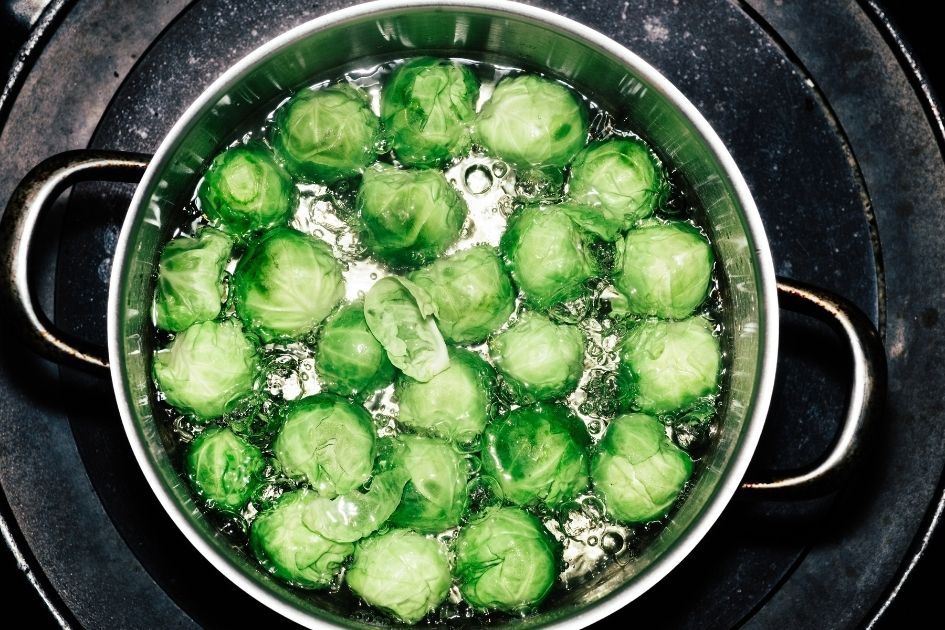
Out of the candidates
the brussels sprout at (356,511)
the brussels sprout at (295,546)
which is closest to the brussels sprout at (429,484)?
the brussels sprout at (356,511)

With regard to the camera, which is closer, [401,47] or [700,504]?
[700,504]

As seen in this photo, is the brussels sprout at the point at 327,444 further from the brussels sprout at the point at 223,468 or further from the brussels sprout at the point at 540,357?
the brussels sprout at the point at 540,357

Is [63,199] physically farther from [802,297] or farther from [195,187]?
[802,297]

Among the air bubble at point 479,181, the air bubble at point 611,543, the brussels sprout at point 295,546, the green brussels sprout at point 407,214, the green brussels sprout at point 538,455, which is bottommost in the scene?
the brussels sprout at point 295,546

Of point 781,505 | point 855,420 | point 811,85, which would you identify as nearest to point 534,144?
point 811,85

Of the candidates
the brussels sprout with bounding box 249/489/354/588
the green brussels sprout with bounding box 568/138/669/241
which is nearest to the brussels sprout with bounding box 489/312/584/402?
the green brussels sprout with bounding box 568/138/669/241
